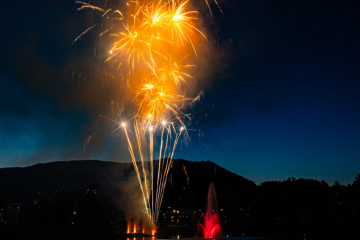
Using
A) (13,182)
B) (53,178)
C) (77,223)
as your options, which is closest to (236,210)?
(77,223)

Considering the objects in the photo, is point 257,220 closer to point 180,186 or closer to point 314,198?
point 314,198

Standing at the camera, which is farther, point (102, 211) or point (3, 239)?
point (102, 211)

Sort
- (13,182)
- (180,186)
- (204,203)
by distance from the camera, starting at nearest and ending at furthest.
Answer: (204,203), (180,186), (13,182)

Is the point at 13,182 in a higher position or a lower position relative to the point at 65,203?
higher

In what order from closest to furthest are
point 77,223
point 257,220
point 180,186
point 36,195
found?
point 77,223
point 257,220
point 180,186
point 36,195

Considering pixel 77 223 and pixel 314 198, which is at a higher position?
pixel 314 198

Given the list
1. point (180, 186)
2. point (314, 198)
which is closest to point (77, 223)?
point (314, 198)

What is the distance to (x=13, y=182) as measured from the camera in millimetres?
199375

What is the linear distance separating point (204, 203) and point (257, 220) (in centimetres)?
4254

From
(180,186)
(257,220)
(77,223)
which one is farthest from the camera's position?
(180,186)

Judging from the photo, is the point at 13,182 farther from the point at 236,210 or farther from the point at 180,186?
the point at 236,210

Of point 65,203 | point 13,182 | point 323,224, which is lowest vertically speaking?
point 323,224

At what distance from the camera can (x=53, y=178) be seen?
200 meters

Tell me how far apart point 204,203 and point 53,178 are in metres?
146
